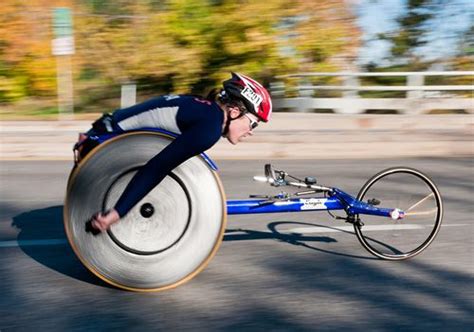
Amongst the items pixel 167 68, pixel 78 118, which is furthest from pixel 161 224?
pixel 167 68

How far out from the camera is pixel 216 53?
1488cm

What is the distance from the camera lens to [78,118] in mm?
12141

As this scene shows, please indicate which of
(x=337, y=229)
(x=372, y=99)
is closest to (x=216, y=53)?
(x=372, y=99)

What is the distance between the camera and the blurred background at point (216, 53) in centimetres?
1459

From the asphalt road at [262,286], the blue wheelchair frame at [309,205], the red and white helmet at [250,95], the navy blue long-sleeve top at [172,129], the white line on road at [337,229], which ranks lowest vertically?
the white line on road at [337,229]

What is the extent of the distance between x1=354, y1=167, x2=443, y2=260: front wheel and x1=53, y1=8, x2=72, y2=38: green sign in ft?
24.4

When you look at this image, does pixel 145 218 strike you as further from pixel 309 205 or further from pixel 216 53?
pixel 216 53

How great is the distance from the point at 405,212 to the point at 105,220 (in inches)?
109

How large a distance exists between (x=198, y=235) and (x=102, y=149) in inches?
33.7

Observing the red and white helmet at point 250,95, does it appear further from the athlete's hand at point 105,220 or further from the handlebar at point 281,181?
the athlete's hand at point 105,220

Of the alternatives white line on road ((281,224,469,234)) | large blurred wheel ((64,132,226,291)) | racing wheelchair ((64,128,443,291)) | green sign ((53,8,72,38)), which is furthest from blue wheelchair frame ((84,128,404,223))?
green sign ((53,8,72,38))

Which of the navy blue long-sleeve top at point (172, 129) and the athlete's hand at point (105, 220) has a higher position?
the navy blue long-sleeve top at point (172, 129)

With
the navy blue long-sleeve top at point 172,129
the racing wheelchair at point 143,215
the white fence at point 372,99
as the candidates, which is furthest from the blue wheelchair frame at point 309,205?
the white fence at point 372,99

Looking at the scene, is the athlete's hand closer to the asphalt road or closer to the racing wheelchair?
the racing wheelchair
